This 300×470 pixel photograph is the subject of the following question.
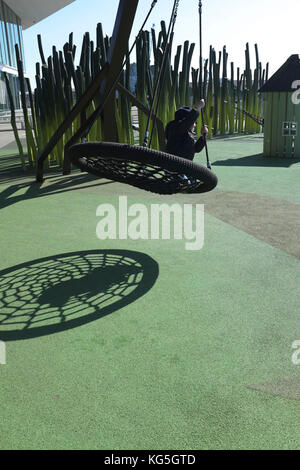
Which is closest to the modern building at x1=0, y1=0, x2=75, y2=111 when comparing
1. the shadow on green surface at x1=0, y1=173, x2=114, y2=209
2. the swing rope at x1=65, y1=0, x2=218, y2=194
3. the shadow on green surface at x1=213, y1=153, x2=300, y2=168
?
the shadow on green surface at x1=213, y1=153, x2=300, y2=168

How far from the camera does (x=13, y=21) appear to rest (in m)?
31.0

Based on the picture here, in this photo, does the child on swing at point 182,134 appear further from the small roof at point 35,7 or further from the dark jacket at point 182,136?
the small roof at point 35,7

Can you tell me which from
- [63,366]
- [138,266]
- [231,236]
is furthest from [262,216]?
[63,366]

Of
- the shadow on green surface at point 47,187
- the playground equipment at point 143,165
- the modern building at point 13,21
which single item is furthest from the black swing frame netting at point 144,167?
the modern building at point 13,21

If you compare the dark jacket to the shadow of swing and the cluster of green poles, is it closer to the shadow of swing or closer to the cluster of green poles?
the shadow of swing

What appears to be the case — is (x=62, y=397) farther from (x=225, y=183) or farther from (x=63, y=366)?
(x=225, y=183)

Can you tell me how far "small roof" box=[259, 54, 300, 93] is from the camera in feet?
32.6

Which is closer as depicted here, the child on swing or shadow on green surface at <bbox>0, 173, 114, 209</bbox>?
the child on swing

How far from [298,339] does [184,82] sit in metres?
8.63

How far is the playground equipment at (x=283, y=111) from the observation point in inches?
395

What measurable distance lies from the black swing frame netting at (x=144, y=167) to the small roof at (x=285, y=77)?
24.2 feet

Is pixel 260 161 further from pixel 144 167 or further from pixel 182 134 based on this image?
pixel 144 167

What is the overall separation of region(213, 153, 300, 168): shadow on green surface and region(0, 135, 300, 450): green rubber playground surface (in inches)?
167
